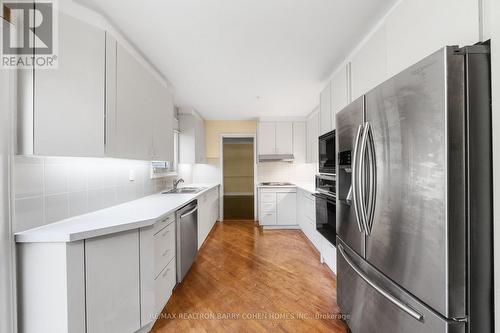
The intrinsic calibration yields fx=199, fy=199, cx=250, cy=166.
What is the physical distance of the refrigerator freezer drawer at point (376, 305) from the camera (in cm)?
84

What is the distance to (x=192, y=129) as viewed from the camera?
3.79 meters

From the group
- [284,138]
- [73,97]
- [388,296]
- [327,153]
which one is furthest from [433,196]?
[284,138]

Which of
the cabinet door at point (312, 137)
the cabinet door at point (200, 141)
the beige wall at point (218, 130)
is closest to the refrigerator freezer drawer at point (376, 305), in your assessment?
the cabinet door at point (312, 137)

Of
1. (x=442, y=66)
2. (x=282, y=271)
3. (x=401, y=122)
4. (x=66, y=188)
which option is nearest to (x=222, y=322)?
(x=282, y=271)

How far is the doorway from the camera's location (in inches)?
194

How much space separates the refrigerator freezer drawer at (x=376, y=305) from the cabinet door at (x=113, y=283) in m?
1.50

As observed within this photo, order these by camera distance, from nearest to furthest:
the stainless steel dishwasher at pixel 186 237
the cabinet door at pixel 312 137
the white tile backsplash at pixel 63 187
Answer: the white tile backsplash at pixel 63 187, the stainless steel dishwasher at pixel 186 237, the cabinet door at pixel 312 137

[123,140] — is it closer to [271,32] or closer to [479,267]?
[271,32]

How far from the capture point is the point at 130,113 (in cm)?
165

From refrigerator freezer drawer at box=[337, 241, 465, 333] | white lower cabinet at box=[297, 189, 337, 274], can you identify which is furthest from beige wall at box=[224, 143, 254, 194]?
refrigerator freezer drawer at box=[337, 241, 465, 333]

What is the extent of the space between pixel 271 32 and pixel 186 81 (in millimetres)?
1391

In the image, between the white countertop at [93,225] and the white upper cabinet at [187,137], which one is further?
the white upper cabinet at [187,137]

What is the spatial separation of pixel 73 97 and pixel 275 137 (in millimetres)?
3562

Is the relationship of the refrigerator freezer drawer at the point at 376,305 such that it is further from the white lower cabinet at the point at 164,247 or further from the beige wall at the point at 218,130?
the beige wall at the point at 218,130
